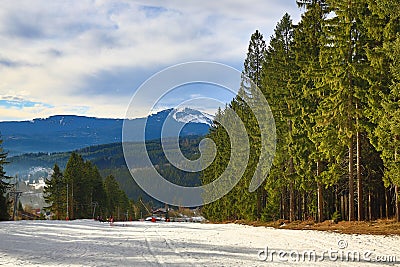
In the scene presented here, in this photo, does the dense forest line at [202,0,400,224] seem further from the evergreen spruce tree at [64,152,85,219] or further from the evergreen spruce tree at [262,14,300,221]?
the evergreen spruce tree at [64,152,85,219]

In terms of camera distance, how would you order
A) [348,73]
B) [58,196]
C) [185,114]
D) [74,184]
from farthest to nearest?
[74,184] → [58,196] → [185,114] → [348,73]

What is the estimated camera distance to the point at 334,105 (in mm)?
27984

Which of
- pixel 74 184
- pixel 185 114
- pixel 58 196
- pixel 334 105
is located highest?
pixel 185 114

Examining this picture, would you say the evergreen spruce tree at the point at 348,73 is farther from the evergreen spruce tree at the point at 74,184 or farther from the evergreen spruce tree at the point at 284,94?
the evergreen spruce tree at the point at 74,184

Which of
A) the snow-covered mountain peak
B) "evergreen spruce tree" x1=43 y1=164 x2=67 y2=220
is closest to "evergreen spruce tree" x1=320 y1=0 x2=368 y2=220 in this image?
the snow-covered mountain peak

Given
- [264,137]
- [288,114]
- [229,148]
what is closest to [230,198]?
[229,148]

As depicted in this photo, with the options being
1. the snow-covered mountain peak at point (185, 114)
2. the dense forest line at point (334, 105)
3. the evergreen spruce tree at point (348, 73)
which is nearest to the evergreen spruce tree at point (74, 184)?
the snow-covered mountain peak at point (185, 114)

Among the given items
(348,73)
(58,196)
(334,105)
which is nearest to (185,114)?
(334,105)

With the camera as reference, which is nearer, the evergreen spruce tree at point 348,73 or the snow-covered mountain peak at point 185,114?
the evergreen spruce tree at point 348,73

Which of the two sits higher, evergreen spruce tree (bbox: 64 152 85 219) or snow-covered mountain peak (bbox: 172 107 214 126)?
snow-covered mountain peak (bbox: 172 107 214 126)

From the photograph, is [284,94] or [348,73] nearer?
[348,73]

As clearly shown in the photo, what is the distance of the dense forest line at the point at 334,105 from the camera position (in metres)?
24.4

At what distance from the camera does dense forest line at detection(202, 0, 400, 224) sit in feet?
79.9

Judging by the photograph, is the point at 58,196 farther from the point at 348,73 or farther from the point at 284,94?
the point at 348,73
